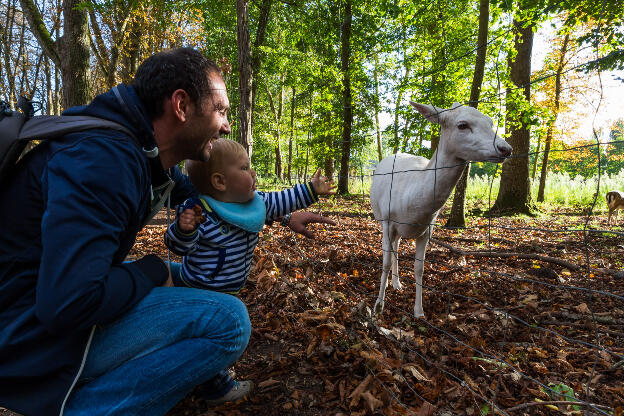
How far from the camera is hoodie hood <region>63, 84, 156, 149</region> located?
1.38m

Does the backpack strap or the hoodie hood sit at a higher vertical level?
the hoodie hood

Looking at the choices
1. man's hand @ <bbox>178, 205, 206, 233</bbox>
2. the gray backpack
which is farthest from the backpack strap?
man's hand @ <bbox>178, 205, 206, 233</bbox>

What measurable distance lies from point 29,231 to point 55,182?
0.86 feet

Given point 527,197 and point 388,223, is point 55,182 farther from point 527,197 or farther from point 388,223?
point 527,197

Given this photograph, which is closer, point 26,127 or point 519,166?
point 26,127

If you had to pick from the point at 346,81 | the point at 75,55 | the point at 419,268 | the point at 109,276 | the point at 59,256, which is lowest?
the point at 419,268

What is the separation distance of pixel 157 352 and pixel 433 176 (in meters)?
2.59

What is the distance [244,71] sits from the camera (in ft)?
19.1

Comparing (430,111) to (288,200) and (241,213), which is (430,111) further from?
(241,213)

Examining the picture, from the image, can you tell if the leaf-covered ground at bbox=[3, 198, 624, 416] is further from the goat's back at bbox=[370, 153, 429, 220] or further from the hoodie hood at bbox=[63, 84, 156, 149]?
the hoodie hood at bbox=[63, 84, 156, 149]

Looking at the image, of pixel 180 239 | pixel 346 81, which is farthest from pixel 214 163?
pixel 346 81

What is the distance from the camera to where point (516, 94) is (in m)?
7.01

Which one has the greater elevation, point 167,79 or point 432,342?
point 167,79

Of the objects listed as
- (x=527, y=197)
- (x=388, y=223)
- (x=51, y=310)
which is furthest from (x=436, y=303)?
(x=527, y=197)
